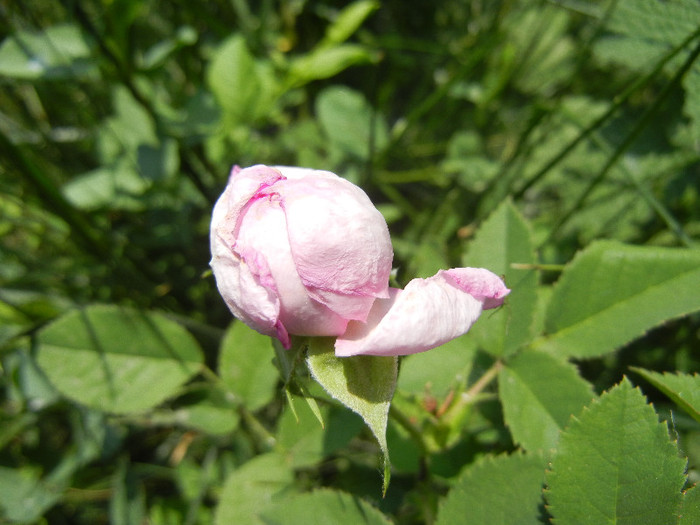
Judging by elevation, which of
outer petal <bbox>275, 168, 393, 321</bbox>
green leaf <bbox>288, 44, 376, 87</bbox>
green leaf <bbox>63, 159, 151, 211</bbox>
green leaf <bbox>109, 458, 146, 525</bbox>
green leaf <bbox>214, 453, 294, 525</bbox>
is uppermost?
outer petal <bbox>275, 168, 393, 321</bbox>

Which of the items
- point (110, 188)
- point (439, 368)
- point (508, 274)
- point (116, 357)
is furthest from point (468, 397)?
point (110, 188)

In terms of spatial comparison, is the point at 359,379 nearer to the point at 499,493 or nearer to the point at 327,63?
the point at 499,493

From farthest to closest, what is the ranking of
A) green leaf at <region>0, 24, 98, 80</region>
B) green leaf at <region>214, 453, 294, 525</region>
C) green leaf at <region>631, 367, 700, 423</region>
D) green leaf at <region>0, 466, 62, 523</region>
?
green leaf at <region>0, 466, 62, 523</region> < green leaf at <region>0, 24, 98, 80</region> < green leaf at <region>214, 453, 294, 525</region> < green leaf at <region>631, 367, 700, 423</region>

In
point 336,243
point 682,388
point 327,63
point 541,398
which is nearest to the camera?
point 336,243

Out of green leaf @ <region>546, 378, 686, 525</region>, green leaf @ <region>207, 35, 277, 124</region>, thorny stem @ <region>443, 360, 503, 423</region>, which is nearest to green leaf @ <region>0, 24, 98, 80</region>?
green leaf @ <region>207, 35, 277, 124</region>

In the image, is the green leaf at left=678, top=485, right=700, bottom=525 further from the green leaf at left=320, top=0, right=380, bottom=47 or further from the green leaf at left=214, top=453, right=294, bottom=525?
the green leaf at left=320, top=0, right=380, bottom=47

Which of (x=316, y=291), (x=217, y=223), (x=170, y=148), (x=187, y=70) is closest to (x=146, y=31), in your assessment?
(x=187, y=70)

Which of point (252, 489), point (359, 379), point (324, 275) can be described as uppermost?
point (324, 275)

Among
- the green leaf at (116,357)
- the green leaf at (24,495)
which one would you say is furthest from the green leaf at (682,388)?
the green leaf at (24,495)
